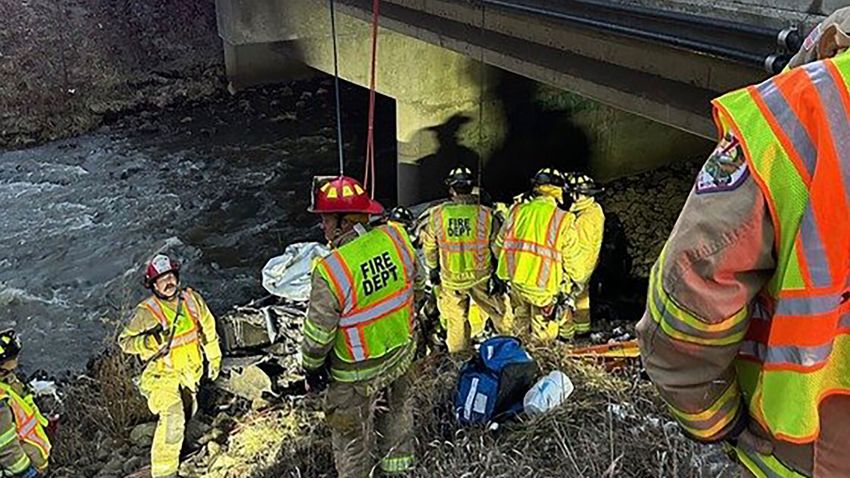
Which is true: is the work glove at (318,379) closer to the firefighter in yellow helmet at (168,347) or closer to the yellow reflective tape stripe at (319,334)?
the yellow reflective tape stripe at (319,334)

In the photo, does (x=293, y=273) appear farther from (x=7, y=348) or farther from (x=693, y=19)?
(x=693, y=19)

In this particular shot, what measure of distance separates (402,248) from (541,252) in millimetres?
2360

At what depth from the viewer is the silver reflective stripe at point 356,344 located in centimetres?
417

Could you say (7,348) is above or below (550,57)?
below

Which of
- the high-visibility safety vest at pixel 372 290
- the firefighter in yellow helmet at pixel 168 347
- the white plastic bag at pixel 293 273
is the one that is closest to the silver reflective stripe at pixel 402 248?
the high-visibility safety vest at pixel 372 290

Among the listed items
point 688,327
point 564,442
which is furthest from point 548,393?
point 688,327

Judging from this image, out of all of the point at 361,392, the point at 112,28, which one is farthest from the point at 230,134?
the point at 361,392

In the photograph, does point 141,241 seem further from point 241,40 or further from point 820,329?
point 820,329

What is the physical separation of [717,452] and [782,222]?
6.91 feet

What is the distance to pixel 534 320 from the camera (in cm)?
673

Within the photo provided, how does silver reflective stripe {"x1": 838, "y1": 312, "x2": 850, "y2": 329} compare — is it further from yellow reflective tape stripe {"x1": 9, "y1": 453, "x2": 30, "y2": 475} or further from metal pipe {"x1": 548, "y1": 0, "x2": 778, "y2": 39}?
yellow reflective tape stripe {"x1": 9, "y1": 453, "x2": 30, "y2": 475}

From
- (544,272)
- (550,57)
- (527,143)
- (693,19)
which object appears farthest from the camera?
(527,143)

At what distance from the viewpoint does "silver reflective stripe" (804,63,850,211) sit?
1.55 meters

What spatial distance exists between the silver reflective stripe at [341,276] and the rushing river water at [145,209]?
4721 mm
